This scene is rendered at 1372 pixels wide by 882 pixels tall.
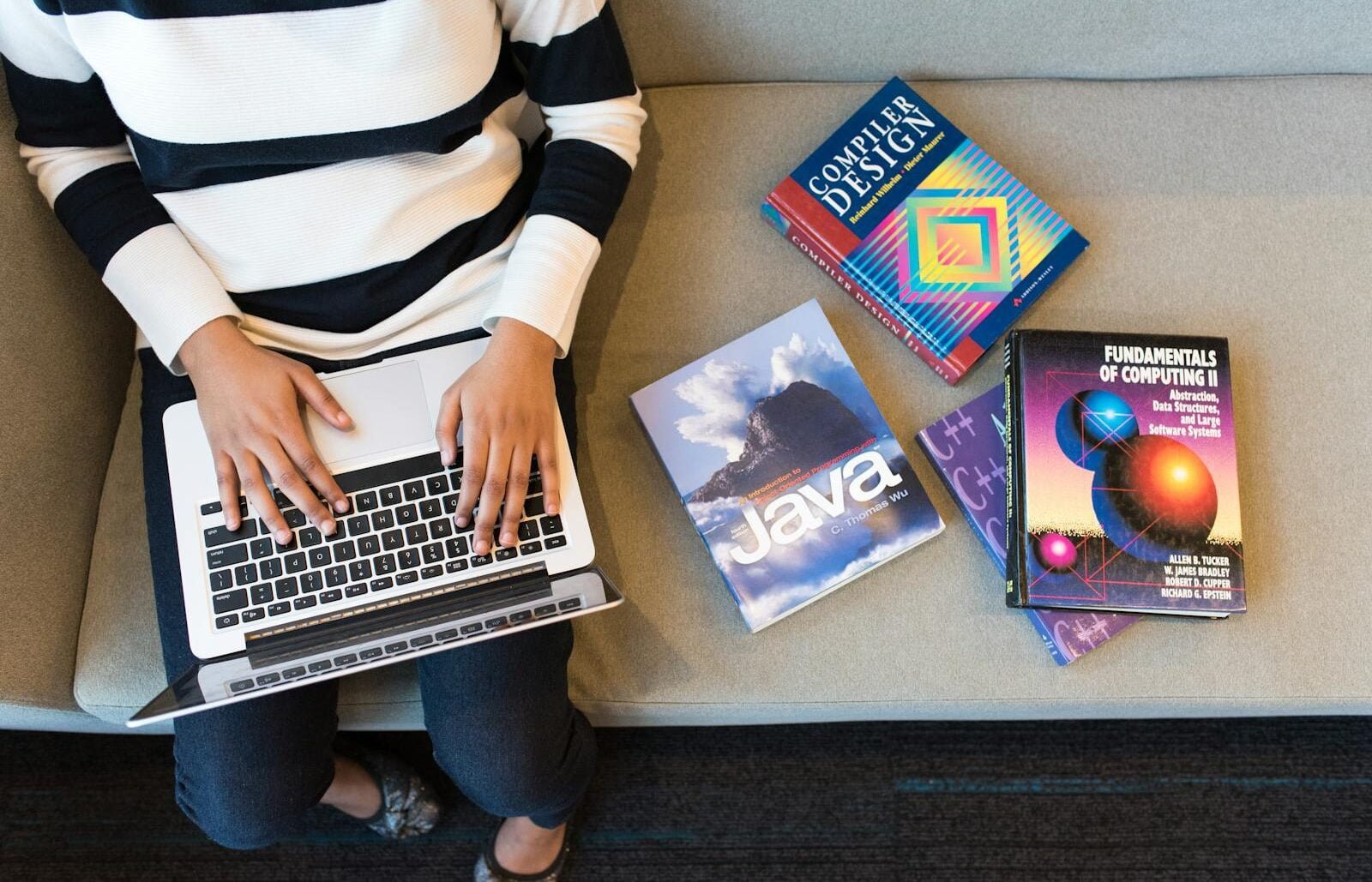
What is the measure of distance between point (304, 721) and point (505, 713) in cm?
20

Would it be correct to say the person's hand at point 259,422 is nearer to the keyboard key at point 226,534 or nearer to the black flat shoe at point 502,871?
the keyboard key at point 226,534

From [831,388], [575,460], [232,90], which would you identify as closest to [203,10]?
[232,90]

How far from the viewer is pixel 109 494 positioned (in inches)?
40.7

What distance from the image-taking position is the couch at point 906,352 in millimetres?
974

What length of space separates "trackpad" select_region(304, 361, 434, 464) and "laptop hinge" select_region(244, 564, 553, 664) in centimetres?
14

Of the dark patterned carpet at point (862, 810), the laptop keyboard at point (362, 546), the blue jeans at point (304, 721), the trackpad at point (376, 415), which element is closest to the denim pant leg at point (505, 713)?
the blue jeans at point (304, 721)

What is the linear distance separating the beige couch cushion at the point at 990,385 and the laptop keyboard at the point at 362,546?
19cm

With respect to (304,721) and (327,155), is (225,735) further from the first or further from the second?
(327,155)

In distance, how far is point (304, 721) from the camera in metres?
0.95

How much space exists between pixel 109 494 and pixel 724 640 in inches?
26.5

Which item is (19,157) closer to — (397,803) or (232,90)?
(232,90)

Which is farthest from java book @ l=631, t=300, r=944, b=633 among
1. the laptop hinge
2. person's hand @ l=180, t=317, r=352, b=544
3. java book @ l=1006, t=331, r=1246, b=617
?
person's hand @ l=180, t=317, r=352, b=544

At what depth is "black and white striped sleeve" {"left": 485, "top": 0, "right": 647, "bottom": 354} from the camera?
0.89 meters

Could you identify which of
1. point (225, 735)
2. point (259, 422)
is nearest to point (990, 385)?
point (259, 422)
